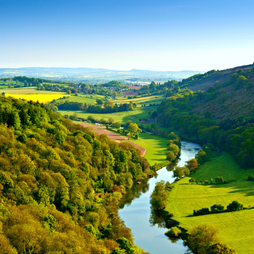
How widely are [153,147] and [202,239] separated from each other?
7034 cm

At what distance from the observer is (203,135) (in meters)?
123

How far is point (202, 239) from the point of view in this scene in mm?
45219

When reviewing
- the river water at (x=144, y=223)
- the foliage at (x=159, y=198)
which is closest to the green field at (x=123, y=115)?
the river water at (x=144, y=223)

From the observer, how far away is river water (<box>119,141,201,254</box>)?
5031 cm

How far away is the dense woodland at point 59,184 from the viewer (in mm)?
36656

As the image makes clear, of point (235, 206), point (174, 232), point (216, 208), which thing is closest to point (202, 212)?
point (216, 208)

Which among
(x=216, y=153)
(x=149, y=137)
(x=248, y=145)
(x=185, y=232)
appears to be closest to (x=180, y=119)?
(x=149, y=137)

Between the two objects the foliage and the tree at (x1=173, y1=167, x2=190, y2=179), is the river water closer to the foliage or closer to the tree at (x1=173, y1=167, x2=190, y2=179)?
the foliage

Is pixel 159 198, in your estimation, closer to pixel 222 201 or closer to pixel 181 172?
pixel 222 201

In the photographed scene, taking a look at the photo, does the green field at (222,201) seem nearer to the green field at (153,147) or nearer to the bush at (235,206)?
the bush at (235,206)

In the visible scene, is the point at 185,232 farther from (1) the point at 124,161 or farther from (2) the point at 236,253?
(1) the point at 124,161

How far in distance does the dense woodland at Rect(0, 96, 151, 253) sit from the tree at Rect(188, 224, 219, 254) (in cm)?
1015

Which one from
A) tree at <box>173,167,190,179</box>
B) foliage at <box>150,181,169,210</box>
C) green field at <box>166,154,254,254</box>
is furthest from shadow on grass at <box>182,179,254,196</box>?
foliage at <box>150,181,169,210</box>

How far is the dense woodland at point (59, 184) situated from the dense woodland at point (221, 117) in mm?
38132
